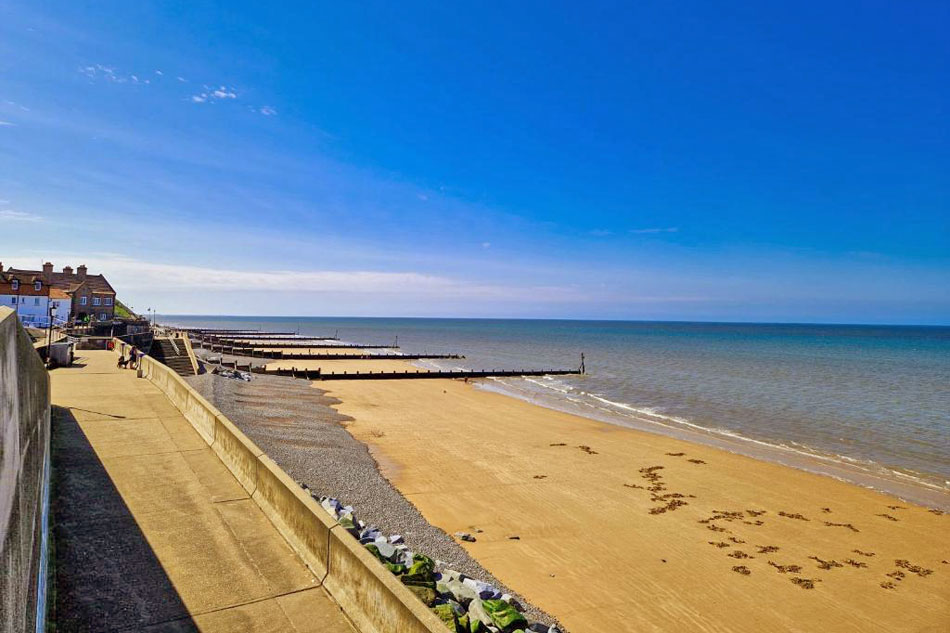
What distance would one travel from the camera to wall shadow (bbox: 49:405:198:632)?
5.80 meters

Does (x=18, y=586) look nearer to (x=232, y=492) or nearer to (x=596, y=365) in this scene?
(x=232, y=492)

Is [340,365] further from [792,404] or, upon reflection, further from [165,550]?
[165,550]

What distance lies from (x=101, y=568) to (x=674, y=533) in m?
12.9

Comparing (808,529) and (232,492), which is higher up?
(232,492)

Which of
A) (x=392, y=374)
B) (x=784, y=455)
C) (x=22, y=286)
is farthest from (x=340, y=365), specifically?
(x=784, y=455)

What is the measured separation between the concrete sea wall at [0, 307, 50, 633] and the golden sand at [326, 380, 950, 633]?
8.04m

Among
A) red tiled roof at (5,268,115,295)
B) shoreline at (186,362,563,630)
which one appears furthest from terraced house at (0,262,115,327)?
shoreline at (186,362,563,630)

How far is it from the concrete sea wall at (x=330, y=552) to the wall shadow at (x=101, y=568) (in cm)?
161

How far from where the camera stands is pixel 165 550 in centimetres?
732

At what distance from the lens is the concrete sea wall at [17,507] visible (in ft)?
12.2

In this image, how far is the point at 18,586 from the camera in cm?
400

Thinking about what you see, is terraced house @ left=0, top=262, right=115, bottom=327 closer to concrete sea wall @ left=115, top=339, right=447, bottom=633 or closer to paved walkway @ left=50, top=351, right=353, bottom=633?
paved walkway @ left=50, top=351, right=353, bottom=633

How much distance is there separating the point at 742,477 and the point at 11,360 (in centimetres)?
2143

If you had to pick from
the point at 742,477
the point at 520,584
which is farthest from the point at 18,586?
the point at 742,477
